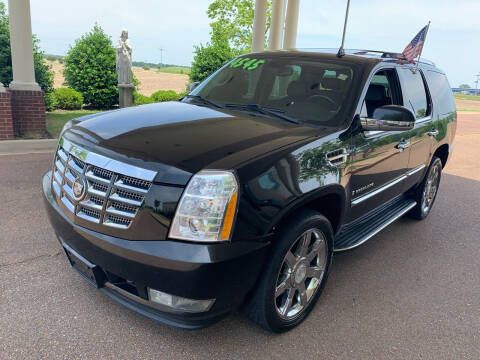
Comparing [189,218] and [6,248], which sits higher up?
[189,218]

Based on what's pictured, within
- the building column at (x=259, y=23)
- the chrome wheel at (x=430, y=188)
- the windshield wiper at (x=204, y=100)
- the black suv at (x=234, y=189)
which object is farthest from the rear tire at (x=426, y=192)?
the building column at (x=259, y=23)

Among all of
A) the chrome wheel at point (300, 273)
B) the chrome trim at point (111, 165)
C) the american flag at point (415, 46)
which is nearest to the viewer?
the chrome trim at point (111, 165)

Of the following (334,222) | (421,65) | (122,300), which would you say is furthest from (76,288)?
(421,65)

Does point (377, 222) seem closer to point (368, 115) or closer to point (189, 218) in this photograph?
point (368, 115)

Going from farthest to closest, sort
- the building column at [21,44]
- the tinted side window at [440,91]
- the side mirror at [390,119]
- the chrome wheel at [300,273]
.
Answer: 1. the building column at [21,44]
2. the tinted side window at [440,91]
3. the side mirror at [390,119]
4. the chrome wheel at [300,273]

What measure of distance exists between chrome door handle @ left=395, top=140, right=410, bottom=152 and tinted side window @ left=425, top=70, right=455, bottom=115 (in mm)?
1120

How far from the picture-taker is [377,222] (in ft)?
12.7

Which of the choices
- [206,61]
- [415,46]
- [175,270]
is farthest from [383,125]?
[206,61]

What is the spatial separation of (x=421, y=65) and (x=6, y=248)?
15.4 ft

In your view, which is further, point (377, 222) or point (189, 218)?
point (377, 222)

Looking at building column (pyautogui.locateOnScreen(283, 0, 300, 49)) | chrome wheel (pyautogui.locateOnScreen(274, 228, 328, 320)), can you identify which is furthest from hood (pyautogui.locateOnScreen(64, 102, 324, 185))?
building column (pyautogui.locateOnScreen(283, 0, 300, 49))

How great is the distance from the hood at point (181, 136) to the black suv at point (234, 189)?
1cm

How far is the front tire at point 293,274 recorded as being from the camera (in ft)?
8.03

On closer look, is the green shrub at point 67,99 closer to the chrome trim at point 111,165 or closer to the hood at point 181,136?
the hood at point 181,136
